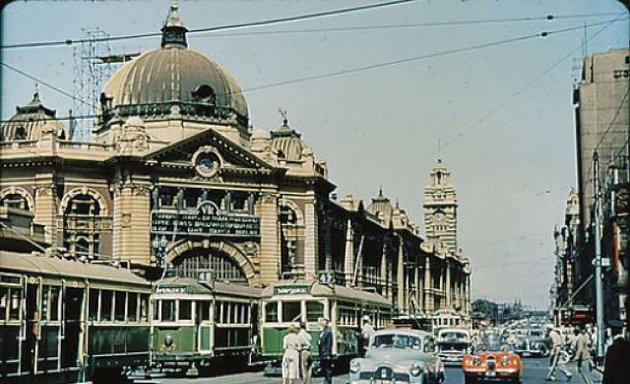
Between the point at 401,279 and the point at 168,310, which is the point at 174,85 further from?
the point at 168,310

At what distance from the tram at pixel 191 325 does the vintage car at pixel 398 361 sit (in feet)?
34.5

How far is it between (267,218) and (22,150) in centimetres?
1528

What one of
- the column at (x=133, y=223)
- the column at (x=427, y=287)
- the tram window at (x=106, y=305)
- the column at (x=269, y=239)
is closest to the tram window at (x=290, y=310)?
the tram window at (x=106, y=305)

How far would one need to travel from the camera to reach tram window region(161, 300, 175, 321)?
3450 centimetres

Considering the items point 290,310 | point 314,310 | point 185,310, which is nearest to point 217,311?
point 185,310

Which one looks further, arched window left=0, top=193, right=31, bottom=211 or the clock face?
the clock face

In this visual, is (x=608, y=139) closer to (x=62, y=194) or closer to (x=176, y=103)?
(x=176, y=103)

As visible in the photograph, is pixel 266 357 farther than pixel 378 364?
Yes

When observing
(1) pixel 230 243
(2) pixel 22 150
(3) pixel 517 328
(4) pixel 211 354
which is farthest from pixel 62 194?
(4) pixel 211 354

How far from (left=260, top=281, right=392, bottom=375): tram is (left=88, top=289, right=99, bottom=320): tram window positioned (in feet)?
39.9

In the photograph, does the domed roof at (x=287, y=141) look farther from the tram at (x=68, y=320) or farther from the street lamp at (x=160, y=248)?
the tram at (x=68, y=320)

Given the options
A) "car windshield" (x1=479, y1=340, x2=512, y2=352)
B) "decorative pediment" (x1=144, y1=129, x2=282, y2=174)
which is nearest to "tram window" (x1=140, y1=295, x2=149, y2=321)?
"car windshield" (x1=479, y1=340, x2=512, y2=352)

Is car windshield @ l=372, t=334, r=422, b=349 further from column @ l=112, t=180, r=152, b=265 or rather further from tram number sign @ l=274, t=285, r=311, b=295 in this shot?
column @ l=112, t=180, r=152, b=265

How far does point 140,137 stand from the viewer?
66062 mm
